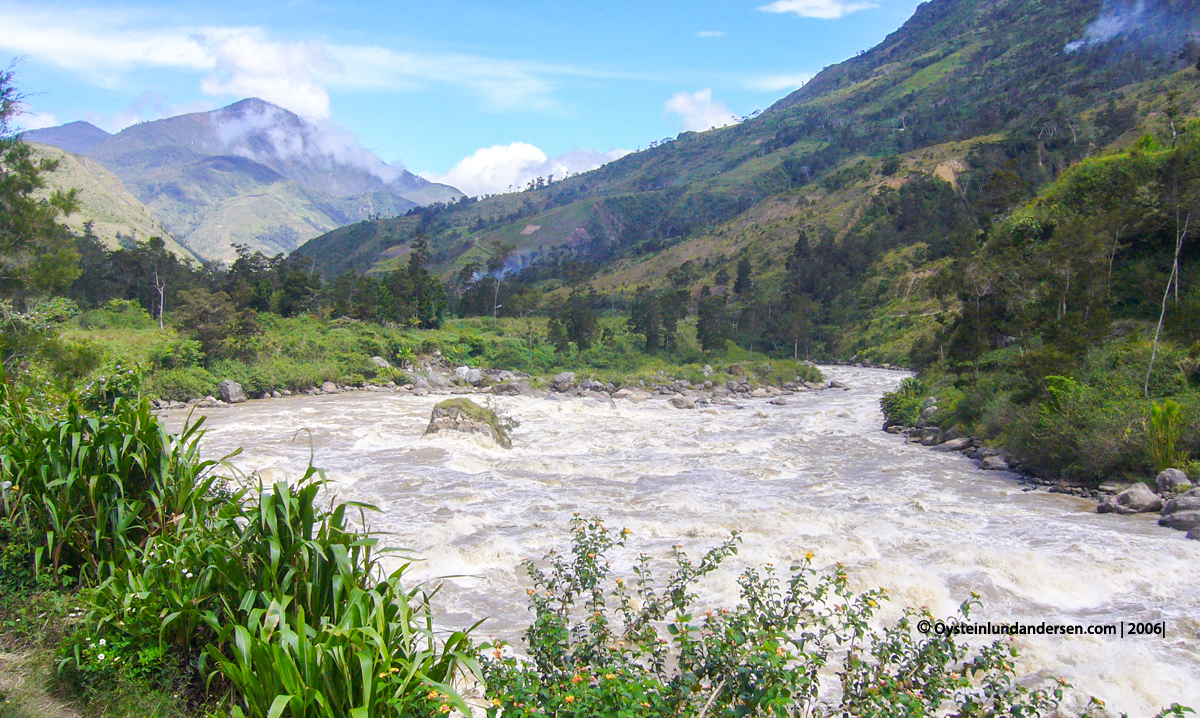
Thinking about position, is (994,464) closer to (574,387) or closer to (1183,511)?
(1183,511)

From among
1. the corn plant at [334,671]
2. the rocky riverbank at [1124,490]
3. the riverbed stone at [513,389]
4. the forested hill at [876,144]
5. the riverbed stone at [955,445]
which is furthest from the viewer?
the forested hill at [876,144]

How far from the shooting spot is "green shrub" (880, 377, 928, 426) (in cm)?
2020

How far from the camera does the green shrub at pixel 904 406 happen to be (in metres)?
20.2

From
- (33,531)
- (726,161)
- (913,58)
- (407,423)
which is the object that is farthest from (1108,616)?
(913,58)

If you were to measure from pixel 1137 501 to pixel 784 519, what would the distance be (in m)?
5.99

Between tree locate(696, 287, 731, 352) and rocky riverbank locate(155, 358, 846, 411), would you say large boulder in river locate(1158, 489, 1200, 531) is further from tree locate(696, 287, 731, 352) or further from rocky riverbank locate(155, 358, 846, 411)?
tree locate(696, 287, 731, 352)

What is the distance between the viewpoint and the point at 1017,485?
1280 centimetres

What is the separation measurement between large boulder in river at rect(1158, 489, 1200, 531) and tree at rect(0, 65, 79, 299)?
64.9 ft

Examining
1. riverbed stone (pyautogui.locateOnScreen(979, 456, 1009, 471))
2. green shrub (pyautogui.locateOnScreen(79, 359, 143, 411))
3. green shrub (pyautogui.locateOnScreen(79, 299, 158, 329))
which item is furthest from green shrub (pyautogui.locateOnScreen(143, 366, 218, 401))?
riverbed stone (pyautogui.locateOnScreen(979, 456, 1009, 471))

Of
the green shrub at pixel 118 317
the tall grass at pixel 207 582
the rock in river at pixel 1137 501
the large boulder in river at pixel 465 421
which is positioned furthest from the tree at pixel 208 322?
the rock in river at pixel 1137 501

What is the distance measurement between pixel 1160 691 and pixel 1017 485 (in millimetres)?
8250

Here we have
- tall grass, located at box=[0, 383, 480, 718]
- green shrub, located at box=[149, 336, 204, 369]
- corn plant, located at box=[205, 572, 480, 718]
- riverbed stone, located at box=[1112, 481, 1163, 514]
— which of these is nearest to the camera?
corn plant, located at box=[205, 572, 480, 718]

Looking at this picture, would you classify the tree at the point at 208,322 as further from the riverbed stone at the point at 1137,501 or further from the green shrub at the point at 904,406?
the riverbed stone at the point at 1137,501

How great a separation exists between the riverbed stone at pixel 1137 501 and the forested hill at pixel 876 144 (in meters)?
26.5
